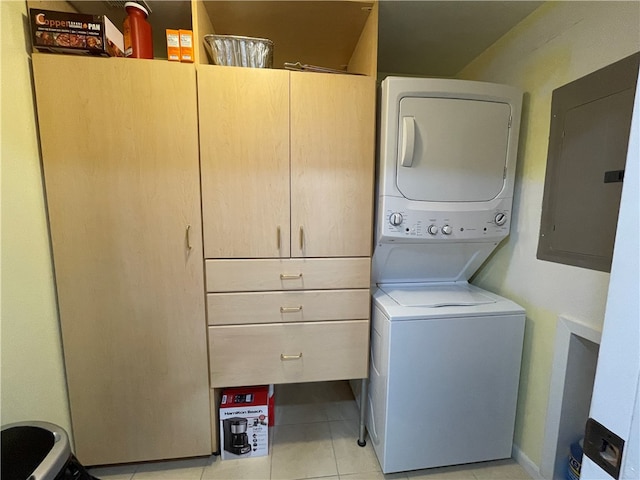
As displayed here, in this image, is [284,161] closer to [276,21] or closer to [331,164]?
[331,164]

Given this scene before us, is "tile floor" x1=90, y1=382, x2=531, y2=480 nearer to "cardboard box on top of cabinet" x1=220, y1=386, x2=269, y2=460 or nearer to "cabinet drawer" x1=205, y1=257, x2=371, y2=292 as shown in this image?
"cardboard box on top of cabinet" x1=220, y1=386, x2=269, y2=460

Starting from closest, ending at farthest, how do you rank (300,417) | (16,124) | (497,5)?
(16,124), (497,5), (300,417)

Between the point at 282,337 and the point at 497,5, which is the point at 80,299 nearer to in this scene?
the point at 282,337

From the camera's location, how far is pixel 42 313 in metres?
1.21

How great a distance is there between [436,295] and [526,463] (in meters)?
0.96

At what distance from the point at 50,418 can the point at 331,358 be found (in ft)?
4.37

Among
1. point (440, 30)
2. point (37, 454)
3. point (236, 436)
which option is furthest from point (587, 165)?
point (37, 454)

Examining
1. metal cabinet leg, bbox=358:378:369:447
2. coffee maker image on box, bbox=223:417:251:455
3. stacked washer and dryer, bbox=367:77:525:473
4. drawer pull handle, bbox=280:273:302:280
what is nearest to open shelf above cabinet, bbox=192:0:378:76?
stacked washer and dryer, bbox=367:77:525:473

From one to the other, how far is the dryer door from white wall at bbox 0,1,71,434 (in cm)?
162

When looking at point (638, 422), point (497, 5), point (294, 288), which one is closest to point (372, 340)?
point (294, 288)

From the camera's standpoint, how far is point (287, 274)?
138cm

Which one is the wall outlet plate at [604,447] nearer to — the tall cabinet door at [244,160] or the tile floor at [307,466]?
the tall cabinet door at [244,160]

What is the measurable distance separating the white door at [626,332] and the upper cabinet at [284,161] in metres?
1.02

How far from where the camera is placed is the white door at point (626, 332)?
0.39 meters
